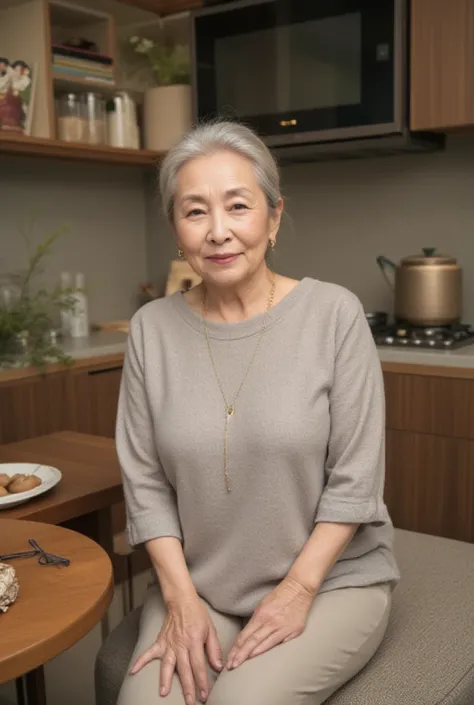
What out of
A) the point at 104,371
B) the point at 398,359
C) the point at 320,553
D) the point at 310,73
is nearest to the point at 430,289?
the point at 398,359

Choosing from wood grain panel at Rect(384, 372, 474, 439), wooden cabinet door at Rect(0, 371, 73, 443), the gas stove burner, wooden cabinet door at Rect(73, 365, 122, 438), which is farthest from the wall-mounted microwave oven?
wooden cabinet door at Rect(0, 371, 73, 443)

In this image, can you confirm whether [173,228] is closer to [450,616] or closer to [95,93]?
[450,616]

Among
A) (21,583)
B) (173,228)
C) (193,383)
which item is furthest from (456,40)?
(21,583)

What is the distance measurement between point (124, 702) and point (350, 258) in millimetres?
2273

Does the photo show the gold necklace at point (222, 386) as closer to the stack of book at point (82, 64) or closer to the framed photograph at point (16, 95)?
the framed photograph at point (16, 95)

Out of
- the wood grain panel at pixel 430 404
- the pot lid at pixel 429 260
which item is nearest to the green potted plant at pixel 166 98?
the pot lid at pixel 429 260

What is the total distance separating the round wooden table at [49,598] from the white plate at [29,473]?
0.32ft

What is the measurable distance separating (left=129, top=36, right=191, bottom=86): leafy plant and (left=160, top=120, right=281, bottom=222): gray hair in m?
1.96

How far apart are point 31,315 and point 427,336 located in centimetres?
135

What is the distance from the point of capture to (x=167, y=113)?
3172 mm

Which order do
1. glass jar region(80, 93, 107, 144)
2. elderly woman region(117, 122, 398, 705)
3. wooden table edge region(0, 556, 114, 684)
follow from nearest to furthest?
wooden table edge region(0, 556, 114, 684), elderly woman region(117, 122, 398, 705), glass jar region(80, 93, 107, 144)

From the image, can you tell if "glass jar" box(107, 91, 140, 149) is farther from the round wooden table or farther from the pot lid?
the round wooden table

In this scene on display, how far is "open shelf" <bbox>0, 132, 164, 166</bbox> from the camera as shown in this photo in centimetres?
268

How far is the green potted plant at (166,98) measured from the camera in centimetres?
317
